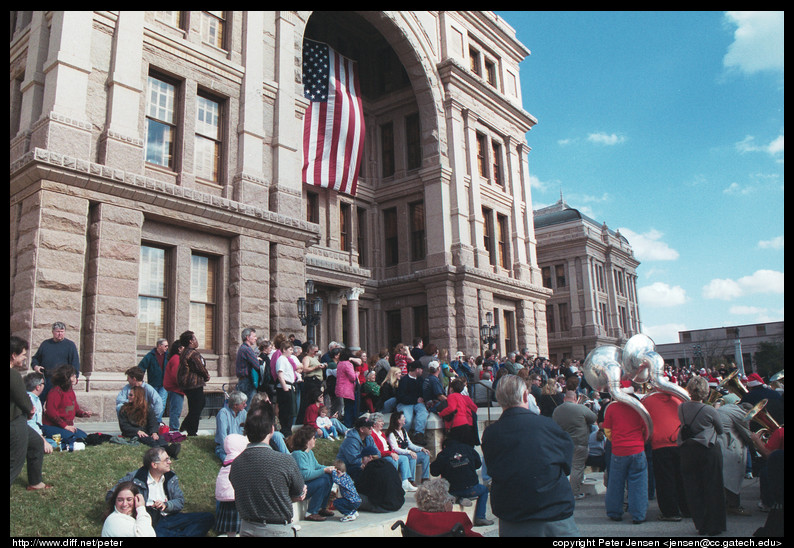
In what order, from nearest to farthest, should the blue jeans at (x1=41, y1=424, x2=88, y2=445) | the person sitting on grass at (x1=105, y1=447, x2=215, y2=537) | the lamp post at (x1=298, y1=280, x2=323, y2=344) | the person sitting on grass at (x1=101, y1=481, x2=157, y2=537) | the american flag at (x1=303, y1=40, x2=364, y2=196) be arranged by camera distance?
the person sitting on grass at (x1=101, y1=481, x2=157, y2=537) < the person sitting on grass at (x1=105, y1=447, x2=215, y2=537) < the blue jeans at (x1=41, y1=424, x2=88, y2=445) < the lamp post at (x1=298, y1=280, x2=323, y2=344) < the american flag at (x1=303, y1=40, x2=364, y2=196)

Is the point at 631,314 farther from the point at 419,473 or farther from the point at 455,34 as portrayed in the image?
the point at 419,473

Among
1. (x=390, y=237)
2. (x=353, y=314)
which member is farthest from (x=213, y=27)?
(x=390, y=237)

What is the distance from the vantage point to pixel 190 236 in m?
15.6

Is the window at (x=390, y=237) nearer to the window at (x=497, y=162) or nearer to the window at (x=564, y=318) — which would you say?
the window at (x=497, y=162)

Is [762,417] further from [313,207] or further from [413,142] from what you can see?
[413,142]

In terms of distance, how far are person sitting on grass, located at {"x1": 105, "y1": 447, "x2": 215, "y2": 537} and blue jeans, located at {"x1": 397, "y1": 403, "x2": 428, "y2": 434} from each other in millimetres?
5793

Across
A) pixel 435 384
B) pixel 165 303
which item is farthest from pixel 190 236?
pixel 435 384

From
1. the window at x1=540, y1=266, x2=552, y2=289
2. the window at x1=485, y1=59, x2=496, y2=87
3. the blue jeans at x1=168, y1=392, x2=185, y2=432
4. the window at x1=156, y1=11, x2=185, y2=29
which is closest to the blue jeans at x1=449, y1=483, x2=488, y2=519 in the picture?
the blue jeans at x1=168, y1=392, x2=185, y2=432

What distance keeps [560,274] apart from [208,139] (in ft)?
143

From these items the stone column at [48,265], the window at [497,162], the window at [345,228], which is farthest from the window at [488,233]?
the stone column at [48,265]

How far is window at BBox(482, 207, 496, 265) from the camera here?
29422 mm

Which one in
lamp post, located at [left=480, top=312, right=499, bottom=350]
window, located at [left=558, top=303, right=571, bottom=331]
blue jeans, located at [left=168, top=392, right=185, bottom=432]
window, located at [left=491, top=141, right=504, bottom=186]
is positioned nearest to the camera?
blue jeans, located at [left=168, top=392, right=185, bottom=432]

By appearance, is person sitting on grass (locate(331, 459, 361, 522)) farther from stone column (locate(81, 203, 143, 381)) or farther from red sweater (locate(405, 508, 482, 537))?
stone column (locate(81, 203, 143, 381))

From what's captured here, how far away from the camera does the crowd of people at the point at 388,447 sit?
4.79 m
